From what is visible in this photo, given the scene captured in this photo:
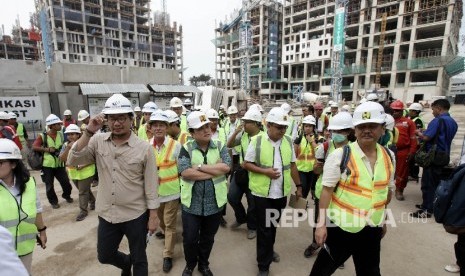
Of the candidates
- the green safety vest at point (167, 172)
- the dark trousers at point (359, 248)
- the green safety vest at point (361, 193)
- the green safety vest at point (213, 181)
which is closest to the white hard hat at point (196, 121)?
the green safety vest at point (213, 181)

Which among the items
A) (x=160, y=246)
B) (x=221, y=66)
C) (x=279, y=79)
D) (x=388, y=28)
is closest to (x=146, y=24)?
(x=221, y=66)

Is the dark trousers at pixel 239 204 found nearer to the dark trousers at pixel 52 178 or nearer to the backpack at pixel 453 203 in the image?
the backpack at pixel 453 203

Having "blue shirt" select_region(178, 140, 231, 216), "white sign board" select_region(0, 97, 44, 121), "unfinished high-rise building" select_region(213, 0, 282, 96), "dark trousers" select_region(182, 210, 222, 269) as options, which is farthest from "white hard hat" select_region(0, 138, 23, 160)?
"unfinished high-rise building" select_region(213, 0, 282, 96)

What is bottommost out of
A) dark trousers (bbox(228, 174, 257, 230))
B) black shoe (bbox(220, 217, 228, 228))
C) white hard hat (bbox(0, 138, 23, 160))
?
black shoe (bbox(220, 217, 228, 228))

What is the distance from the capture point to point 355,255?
2217 mm

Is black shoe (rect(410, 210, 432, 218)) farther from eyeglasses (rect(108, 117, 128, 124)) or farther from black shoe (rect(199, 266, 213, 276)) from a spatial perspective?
eyeglasses (rect(108, 117, 128, 124))

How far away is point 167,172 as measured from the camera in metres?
3.26

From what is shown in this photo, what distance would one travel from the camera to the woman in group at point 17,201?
196 centimetres

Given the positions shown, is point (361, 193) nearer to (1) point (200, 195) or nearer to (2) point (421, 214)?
(1) point (200, 195)

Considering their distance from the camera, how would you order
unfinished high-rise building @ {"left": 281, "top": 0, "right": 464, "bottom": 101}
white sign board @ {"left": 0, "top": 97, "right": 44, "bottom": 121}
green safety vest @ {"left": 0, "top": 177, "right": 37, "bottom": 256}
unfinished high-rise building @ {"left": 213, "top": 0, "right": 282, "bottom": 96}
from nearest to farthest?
green safety vest @ {"left": 0, "top": 177, "right": 37, "bottom": 256}, white sign board @ {"left": 0, "top": 97, "right": 44, "bottom": 121}, unfinished high-rise building @ {"left": 281, "top": 0, "right": 464, "bottom": 101}, unfinished high-rise building @ {"left": 213, "top": 0, "right": 282, "bottom": 96}

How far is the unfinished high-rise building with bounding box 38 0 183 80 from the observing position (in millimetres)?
51344

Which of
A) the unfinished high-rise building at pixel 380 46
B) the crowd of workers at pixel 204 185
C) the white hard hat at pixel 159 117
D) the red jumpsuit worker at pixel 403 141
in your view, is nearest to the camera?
the crowd of workers at pixel 204 185

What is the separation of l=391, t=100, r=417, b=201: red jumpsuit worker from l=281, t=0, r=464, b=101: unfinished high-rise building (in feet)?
110

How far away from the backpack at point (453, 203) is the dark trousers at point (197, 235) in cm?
212
